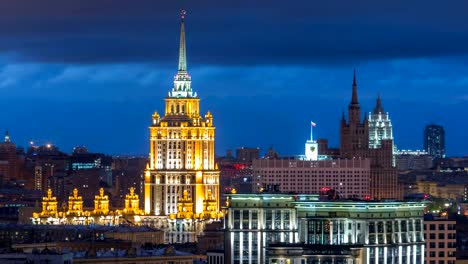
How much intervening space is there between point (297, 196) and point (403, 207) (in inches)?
276

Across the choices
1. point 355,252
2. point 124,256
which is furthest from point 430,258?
point 355,252

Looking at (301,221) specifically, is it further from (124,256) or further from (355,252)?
(124,256)

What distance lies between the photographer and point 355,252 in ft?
536

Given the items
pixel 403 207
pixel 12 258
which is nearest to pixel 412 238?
pixel 403 207

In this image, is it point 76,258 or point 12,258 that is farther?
point 76,258

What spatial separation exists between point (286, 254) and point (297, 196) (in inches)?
401

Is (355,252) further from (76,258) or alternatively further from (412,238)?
(76,258)

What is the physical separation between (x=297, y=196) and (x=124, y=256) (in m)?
25.5

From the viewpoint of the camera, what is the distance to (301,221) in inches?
6658

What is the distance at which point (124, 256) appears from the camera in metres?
195

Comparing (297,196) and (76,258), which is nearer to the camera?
(297,196)

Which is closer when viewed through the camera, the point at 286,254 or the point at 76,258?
the point at 286,254

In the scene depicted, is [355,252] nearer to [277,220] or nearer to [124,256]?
[277,220]

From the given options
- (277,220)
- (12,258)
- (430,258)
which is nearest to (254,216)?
(277,220)
